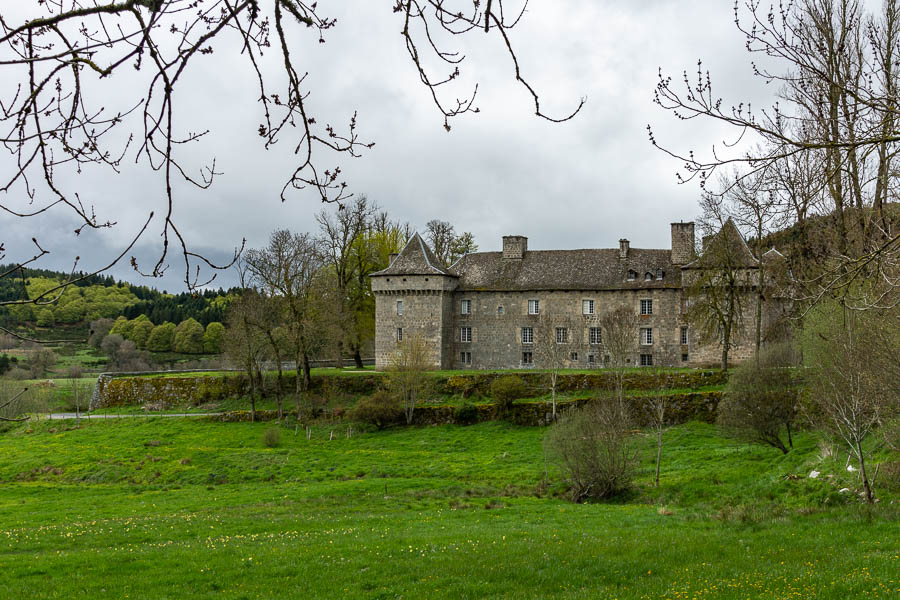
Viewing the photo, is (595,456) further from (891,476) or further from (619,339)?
(619,339)

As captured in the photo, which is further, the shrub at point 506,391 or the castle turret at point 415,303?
the castle turret at point 415,303

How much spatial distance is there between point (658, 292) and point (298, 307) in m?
22.2

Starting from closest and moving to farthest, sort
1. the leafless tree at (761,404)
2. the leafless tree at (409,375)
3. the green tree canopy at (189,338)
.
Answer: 1. the leafless tree at (761,404)
2. the leafless tree at (409,375)
3. the green tree canopy at (189,338)

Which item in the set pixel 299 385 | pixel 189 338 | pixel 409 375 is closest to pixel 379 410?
pixel 409 375

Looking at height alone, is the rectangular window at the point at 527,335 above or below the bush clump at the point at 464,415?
above

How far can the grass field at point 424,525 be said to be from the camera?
11.1m

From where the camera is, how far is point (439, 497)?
2362 centimetres

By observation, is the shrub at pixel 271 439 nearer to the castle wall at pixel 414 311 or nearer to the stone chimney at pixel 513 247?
the castle wall at pixel 414 311

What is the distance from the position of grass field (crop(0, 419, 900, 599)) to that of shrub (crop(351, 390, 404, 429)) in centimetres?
399

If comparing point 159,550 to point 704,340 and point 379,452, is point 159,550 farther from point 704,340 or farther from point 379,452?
point 704,340

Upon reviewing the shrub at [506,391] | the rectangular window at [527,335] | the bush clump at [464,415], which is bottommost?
the bush clump at [464,415]

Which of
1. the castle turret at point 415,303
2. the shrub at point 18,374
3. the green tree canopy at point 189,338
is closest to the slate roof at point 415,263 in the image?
the castle turret at point 415,303

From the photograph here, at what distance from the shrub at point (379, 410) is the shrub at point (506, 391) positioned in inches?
202

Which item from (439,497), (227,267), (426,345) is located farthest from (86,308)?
(426,345)
